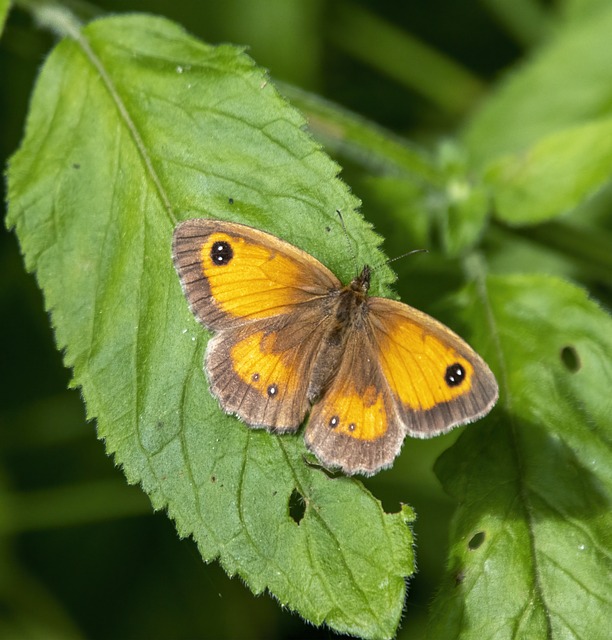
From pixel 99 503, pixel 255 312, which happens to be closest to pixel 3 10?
pixel 255 312

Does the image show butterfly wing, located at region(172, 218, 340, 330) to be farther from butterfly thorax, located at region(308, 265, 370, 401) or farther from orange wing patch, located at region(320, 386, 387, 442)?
orange wing patch, located at region(320, 386, 387, 442)

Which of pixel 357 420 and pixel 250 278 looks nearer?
pixel 357 420

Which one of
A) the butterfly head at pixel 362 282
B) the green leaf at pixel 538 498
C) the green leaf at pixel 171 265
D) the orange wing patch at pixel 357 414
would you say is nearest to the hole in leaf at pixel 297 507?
the green leaf at pixel 171 265

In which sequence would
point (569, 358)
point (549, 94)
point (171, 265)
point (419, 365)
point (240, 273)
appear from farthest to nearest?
point (549, 94) < point (569, 358) < point (240, 273) < point (171, 265) < point (419, 365)

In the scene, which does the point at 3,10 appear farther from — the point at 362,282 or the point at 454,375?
the point at 454,375

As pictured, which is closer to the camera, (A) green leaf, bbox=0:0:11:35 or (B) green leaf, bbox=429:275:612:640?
(B) green leaf, bbox=429:275:612:640

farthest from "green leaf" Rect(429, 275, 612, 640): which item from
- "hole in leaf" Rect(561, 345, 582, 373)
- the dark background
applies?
the dark background

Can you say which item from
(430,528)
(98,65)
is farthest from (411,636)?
(98,65)
